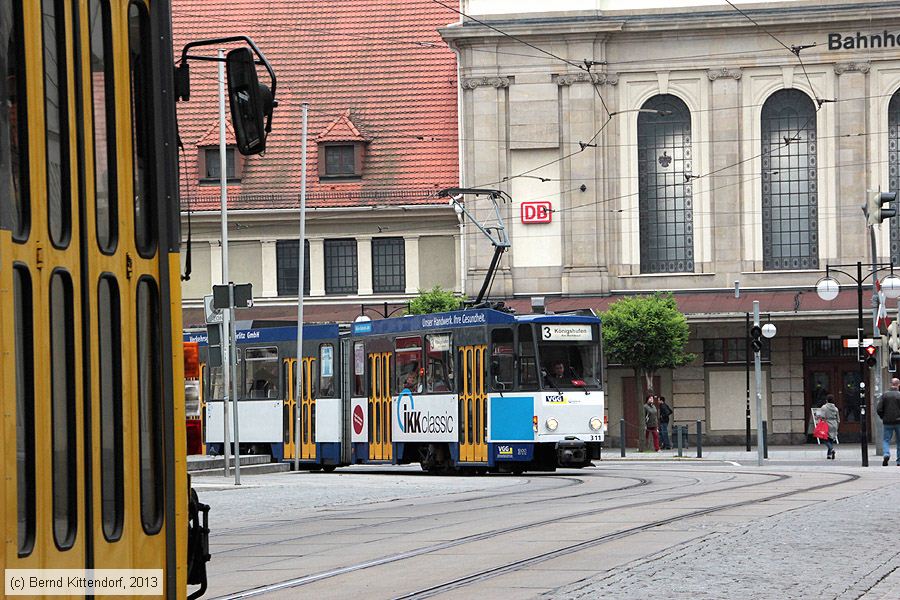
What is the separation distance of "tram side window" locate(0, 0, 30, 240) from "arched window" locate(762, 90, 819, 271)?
1838 inches

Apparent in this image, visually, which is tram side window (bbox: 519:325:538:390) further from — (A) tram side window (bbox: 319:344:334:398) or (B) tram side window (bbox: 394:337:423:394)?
(A) tram side window (bbox: 319:344:334:398)

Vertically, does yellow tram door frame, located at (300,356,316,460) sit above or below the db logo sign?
below

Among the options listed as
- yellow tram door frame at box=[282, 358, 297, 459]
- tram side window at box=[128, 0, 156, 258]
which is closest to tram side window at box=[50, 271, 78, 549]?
tram side window at box=[128, 0, 156, 258]

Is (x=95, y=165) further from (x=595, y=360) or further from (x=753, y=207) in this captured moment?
(x=753, y=207)

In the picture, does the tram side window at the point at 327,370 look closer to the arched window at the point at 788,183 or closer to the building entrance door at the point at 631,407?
the building entrance door at the point at 631,407

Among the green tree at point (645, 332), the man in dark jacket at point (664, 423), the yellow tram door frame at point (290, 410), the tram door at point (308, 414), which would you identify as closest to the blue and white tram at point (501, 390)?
the tram door at point (308, 414)

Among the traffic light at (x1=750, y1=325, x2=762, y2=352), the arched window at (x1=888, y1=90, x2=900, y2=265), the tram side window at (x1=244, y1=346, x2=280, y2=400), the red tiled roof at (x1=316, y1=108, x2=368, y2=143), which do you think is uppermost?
the red tiled roof at (x1=316, y1=108, x2=368, y2=143)

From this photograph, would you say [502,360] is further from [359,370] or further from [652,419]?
[652,419]

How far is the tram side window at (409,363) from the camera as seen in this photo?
1230 inches

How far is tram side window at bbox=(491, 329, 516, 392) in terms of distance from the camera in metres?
29.2

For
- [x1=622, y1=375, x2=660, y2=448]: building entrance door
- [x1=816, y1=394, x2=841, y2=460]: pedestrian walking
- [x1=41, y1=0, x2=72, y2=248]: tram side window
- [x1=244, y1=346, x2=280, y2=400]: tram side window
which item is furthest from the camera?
[x1=622, y1=375, x2=660, y2=448]: building entrance door

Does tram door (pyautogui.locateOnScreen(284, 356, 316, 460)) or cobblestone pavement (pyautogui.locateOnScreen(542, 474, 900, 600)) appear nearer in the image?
cobblestone pavement (pyautogui.locateOnScreen(542, 474, 900, 600))

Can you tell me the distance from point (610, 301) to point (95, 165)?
1764 inches

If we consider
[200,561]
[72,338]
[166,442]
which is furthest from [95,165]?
[200,561]
